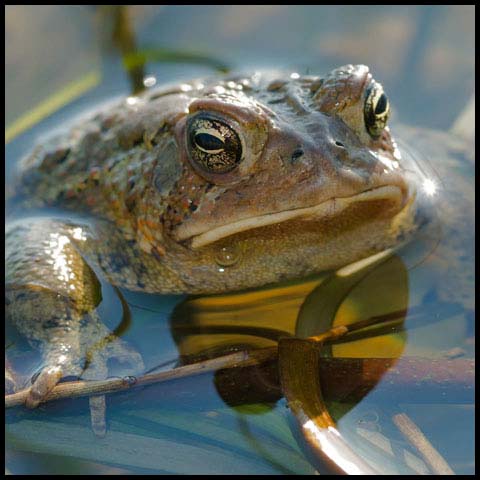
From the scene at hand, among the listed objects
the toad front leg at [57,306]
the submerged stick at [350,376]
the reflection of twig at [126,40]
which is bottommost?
the submerged stick at [350,376]

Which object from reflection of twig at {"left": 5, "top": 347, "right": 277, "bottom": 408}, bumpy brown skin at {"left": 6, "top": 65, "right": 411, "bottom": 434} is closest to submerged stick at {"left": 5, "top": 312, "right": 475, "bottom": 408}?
reflection of twig at {"left": 5, "top": 347, "right": 277, "bottom": 408}

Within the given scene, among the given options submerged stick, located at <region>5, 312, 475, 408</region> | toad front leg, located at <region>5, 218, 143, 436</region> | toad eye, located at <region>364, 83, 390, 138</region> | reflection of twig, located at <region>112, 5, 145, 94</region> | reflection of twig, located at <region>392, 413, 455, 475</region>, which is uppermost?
reflection of twig, located at <region>112, 5, 145, 94</region>

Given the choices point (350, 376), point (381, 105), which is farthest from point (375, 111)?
point (350, 376)

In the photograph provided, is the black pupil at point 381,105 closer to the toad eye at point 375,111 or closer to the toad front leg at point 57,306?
the toad eye at point 375,111

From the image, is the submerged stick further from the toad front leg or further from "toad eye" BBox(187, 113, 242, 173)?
"toad eye" BBox(187, 113, 242, 173)

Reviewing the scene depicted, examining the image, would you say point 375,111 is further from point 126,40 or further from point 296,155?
point 126,40

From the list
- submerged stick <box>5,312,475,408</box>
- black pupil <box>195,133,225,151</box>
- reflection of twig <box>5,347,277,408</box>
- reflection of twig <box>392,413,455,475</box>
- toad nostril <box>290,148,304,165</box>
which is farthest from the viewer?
black pupil <box>195,133,225,151</box>

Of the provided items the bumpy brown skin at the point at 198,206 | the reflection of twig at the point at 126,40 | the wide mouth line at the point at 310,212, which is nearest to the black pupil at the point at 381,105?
the bumpy brown skin at the point at 198,206

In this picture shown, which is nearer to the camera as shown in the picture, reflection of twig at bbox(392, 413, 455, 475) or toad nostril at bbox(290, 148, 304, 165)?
reflection of twig at bbox(392, 413, 455, 475)
